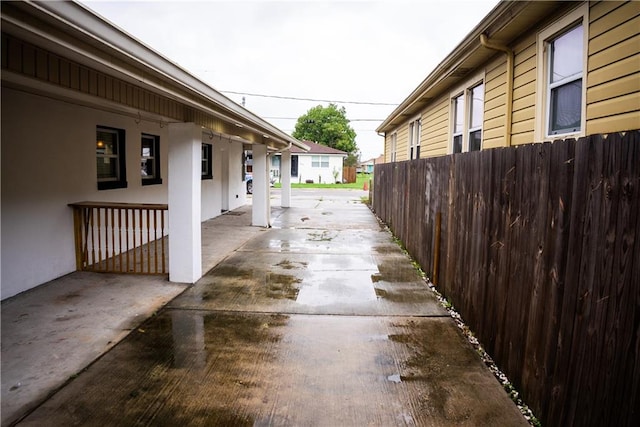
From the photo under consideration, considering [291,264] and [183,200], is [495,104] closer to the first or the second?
[291,264]

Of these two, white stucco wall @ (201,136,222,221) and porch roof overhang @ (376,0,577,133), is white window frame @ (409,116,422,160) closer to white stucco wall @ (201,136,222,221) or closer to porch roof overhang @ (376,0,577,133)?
porch roof overhang @ (376,0,577,133)

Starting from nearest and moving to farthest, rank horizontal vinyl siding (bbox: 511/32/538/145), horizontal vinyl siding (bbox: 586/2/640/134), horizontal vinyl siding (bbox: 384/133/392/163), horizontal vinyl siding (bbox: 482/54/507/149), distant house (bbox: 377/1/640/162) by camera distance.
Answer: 1. horizontal vinyl siding (bbox: 586/2/640/134)
2. distant house (bbox: 377/1/640/162)
3. horizontal vinyl siding (bbox: 511/32/538/145)
4. horizontal vinyl siding (bbox: 482/54/507/149)
5. horizontal vinyl siding (bbox: 384/133/392/163)

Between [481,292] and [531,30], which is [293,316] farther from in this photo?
[531,30]

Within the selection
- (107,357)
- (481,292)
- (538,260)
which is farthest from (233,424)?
(481,292)

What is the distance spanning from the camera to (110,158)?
7.75 m

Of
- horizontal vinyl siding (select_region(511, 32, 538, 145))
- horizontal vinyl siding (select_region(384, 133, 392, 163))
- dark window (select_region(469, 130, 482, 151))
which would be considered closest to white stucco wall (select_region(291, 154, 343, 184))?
horizontal vinyl siding (select_region(384, 133, 392, 163))

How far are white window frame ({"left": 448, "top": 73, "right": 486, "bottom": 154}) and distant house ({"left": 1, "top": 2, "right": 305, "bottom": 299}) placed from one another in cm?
391

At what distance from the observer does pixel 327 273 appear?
6906 millimetres

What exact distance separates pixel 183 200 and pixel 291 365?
10.7 feet

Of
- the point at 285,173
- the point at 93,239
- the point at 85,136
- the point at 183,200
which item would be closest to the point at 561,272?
the point at 183,200

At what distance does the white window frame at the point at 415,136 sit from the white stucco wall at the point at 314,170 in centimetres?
2733

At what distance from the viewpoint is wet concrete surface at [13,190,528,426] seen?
115 inches

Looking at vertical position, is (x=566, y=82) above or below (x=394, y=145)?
below

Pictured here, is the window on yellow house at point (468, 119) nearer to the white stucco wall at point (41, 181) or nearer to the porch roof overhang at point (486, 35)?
the porch roof overhang at point (486, 35)
